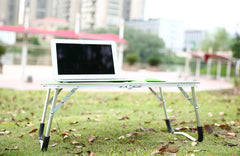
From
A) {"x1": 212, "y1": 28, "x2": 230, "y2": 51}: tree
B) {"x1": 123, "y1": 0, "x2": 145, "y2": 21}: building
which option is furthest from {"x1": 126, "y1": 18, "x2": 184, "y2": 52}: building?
{"x1": 212, "y1": 28, "x2": 230, "y2": 51}: tree

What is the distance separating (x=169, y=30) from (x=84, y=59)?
20099 millimetres

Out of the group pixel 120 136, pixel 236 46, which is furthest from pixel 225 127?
pixel 236 46

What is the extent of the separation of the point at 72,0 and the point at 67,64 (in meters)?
19.4

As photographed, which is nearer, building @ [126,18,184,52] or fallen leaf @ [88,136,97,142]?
fallen leaf @ [88,136,97,142]

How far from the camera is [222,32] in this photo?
3750 centimetres

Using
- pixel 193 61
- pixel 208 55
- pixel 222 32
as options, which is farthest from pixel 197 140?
pixel 222 32

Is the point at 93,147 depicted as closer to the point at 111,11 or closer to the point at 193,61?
the point at 111,11

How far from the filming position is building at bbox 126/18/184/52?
22.0m

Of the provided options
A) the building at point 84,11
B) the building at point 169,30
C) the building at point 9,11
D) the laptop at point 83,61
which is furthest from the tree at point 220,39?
the laptop at point 83,61

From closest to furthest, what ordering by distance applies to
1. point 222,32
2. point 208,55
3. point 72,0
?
point 208,55, point 72,0, point 222,32

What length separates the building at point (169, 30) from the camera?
21953 millimetres

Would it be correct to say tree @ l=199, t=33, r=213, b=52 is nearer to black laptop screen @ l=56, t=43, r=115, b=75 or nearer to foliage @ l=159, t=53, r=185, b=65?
foliage @ l=159, t=53, r=185, b=65

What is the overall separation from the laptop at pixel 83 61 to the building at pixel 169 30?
19.3 meters

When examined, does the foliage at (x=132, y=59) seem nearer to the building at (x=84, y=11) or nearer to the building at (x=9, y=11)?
the building at (x=84, y=11)
